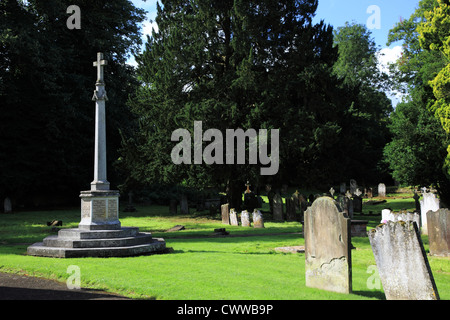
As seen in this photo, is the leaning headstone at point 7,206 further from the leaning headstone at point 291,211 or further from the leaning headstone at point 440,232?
the leaning headstone at point 440,232

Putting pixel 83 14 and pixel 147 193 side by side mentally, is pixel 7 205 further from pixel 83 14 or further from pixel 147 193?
pixel 83 14

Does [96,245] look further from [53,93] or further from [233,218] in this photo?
[53,93]

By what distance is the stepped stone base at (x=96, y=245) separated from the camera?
36.7ft

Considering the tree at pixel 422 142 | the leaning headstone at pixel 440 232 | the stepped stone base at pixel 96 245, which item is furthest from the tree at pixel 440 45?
the stepped stone base at pixel 96 245

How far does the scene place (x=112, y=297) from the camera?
6.80 metres

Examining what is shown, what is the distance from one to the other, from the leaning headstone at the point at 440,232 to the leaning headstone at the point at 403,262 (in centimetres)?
655

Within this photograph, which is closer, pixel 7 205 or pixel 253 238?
pixel 253 238

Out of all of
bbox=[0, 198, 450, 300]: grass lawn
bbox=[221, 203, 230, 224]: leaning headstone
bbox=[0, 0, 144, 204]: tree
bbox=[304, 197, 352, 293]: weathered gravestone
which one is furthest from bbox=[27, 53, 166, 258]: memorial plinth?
bbox=[0, 0, 144, 204]: tree

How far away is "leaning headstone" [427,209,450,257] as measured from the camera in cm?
1221

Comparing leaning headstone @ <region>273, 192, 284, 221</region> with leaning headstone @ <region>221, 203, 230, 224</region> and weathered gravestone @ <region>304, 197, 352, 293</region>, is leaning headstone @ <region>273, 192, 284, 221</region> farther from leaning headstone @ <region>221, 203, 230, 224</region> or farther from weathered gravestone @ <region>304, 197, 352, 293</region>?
weathered gravestone @ <region>304, 197, 352, 293</region>

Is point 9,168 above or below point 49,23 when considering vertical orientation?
below

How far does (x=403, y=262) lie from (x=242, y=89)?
20008 millimetres
